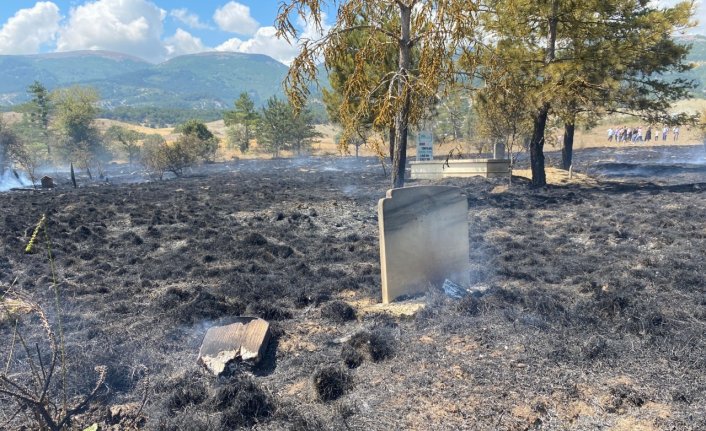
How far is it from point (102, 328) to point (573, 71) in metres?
16.3

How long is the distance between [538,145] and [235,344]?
17.2 metres

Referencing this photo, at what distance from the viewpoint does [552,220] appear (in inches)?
488

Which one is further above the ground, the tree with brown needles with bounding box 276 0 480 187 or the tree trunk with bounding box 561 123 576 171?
the tree with brown needles with bounding box 276 0 480 187

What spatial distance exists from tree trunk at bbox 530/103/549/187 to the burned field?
7.27m

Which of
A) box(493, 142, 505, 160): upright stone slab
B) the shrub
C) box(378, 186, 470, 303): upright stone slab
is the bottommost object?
the shrub

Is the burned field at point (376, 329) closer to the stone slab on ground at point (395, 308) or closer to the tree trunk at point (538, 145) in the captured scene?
the stone slab on ground at point (395, 308)

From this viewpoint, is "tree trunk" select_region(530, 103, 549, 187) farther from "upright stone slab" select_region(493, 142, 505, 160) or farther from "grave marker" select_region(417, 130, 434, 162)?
"grave marker" select_region(417, 130, 434, 162)

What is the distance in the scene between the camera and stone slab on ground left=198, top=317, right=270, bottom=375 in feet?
14.5

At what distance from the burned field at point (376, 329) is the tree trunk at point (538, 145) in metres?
7.27

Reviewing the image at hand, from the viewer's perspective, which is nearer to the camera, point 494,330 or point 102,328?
point 494,330

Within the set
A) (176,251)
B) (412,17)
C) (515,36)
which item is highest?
(515,36)

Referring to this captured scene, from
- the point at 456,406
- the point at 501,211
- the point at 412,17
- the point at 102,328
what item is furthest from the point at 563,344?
the point at 501,211

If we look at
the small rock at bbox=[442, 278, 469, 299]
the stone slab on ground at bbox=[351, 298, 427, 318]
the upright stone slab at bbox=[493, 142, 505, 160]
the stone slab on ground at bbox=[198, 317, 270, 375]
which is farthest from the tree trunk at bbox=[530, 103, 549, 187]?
the stone slab on ground at bbox=[198, 317, 270, 375]

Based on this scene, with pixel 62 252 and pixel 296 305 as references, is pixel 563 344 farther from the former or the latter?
pixel 62 252
